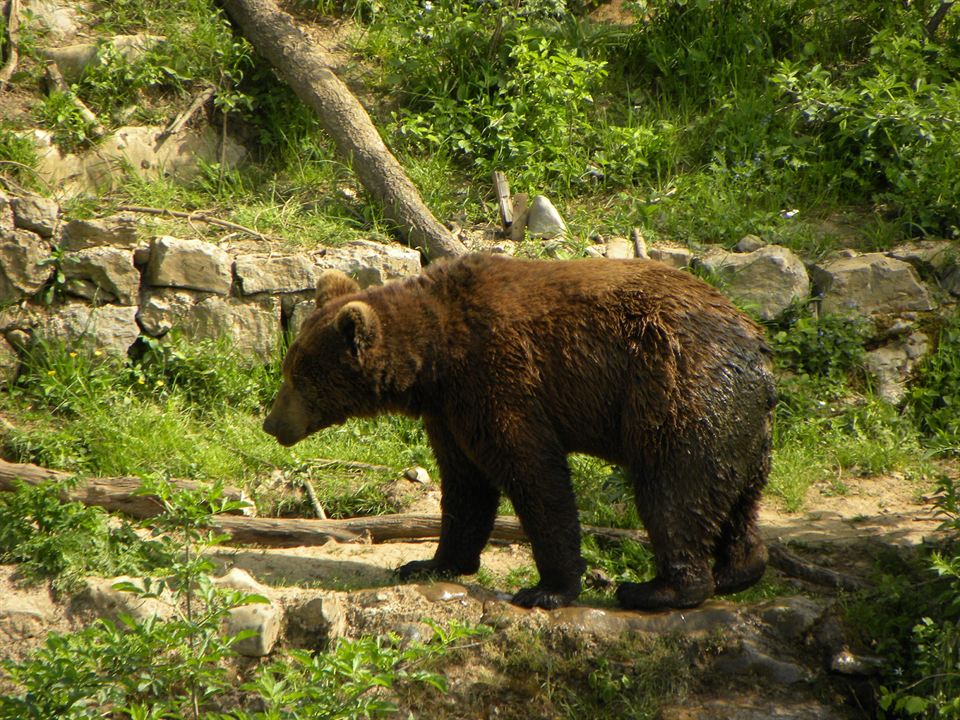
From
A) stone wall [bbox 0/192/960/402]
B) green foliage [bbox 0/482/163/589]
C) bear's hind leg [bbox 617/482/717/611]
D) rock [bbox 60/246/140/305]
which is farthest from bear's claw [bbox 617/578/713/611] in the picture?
rock [bbox 60/246/140/305]

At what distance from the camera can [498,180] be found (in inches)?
398

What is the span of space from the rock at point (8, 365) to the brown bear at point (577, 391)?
10.7 ft

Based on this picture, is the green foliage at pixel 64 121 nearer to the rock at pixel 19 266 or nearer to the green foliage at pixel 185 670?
the rock at pixel 19 266

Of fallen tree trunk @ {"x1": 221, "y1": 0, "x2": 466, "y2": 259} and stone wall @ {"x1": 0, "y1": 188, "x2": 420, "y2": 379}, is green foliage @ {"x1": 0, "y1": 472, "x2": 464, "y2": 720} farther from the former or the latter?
fallen tree trunk @ {"x1": 221, "y1": 0, "x2": 466, "y2": 259}

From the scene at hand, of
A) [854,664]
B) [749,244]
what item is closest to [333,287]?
[854,664]

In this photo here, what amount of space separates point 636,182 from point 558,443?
520cm

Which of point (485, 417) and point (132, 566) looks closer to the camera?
point (485, 417)

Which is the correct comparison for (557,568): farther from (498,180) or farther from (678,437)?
(498,180)

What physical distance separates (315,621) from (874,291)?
558 centimetres

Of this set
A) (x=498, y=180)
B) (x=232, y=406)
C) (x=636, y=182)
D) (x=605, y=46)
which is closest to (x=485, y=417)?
(x=232, y=406)

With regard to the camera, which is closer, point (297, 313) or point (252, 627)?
point (252, 627)

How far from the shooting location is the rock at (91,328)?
8664 mm

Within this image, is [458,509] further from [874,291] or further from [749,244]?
[874,291]

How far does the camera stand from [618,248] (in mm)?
9617
